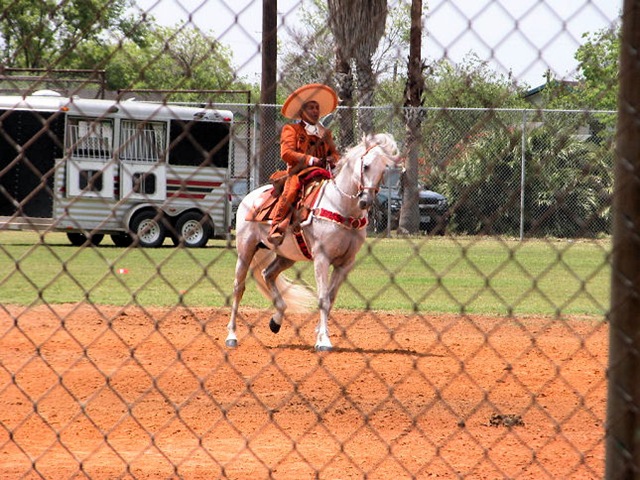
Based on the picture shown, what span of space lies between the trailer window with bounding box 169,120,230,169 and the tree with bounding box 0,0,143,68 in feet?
A: 1.19

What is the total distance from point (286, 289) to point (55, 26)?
7.50 meters

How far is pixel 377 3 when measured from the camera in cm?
347

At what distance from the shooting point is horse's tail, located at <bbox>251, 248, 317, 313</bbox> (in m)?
10.5

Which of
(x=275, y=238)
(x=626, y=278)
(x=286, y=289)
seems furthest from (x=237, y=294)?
(x=626, y=278)

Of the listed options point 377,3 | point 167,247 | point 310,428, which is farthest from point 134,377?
point 167,247

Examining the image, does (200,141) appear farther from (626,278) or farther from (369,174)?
(626,278)

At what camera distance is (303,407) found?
22.3ft

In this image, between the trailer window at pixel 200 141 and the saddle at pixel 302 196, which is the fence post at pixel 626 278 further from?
A: the saddle at pixel 302 196

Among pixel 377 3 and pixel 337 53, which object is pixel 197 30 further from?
pixel 377 3

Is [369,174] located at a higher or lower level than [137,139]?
lower

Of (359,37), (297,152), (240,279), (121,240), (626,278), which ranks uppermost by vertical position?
(359,37)

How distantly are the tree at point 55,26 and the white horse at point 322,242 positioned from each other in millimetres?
4333

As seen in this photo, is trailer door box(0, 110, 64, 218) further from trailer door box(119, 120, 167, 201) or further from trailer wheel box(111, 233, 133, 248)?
trailer wheel box(111, 233, 133, 248)

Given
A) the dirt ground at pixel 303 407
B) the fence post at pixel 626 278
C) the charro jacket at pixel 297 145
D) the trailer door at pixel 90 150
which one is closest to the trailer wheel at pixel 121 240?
the dirt ground at pixel 303 407
